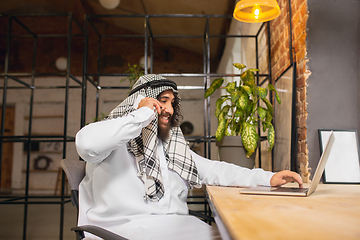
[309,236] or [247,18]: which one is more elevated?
[247,18]

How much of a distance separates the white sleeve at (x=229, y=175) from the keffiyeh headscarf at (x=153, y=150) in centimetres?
11

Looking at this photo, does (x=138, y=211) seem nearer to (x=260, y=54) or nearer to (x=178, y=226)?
(x=178, y=226)

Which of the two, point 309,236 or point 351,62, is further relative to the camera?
point 351,62

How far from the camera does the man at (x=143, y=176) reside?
1.20 meters

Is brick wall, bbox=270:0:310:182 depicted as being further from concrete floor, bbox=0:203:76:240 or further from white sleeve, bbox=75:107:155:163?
concrete floor, bbox=0:203:76:240

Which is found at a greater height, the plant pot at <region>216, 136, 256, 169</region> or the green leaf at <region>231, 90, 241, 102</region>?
the green leaf at <region>231, 90, 241, 102</region>

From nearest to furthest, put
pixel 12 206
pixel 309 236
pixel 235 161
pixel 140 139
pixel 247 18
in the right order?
pixel 309 236
pixel 140 139
pixel 247 18
pixel 235 161
pixel 12 206

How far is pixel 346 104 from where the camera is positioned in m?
1.83

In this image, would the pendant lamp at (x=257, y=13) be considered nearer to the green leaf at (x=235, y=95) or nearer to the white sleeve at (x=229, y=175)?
the green leaf at (x=235, y=95)

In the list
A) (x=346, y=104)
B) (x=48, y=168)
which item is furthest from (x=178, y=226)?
(x=48, y=168)

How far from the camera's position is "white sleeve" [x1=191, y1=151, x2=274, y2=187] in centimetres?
149

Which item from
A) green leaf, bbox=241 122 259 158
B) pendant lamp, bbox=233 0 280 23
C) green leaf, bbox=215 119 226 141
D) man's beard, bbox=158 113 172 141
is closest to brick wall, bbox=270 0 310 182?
pendant lamp, bbox=233 0 280 23

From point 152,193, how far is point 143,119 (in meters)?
Result: 0.35

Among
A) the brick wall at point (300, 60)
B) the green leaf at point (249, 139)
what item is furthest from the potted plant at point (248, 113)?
the brick wall at point (300, 60)
